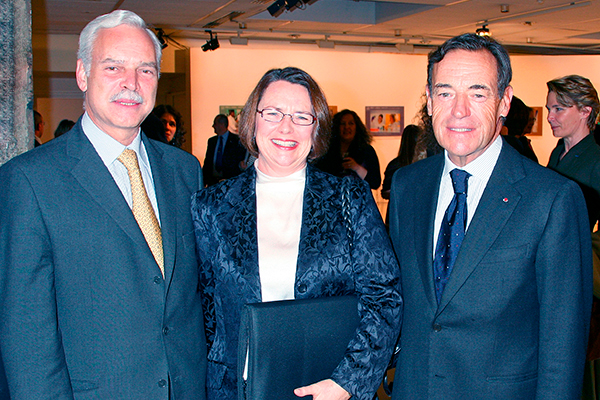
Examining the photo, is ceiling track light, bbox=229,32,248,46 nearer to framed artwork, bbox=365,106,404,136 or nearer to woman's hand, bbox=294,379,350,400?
framed artwork, bbox=365,106,404,136

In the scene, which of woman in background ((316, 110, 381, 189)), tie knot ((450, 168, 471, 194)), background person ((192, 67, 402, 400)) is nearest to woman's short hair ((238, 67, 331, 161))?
background person ((192, 67, 402, 400))

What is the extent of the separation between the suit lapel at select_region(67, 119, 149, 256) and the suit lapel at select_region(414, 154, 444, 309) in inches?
35.8

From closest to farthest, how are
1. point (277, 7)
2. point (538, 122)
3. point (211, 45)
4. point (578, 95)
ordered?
point (578, 95) → point (277, 7) → point (211, 45) → point (538, 122)

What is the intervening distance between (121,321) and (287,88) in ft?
3.19

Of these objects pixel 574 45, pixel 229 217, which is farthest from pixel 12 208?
pixel 574 45

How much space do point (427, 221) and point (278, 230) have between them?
525 millimetres

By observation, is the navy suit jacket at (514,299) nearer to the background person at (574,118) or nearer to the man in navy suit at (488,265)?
the man in navy suit at (488,265)

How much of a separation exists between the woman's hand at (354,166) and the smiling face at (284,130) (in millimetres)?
4098

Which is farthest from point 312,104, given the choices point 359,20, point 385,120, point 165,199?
point 385,120

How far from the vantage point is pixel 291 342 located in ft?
5.70

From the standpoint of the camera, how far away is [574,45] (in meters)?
13.5

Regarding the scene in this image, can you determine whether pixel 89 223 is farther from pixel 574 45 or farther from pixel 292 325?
pixel 574 45

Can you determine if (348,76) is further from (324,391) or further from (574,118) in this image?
(324,391)

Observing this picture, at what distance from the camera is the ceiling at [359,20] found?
850 centimetres
